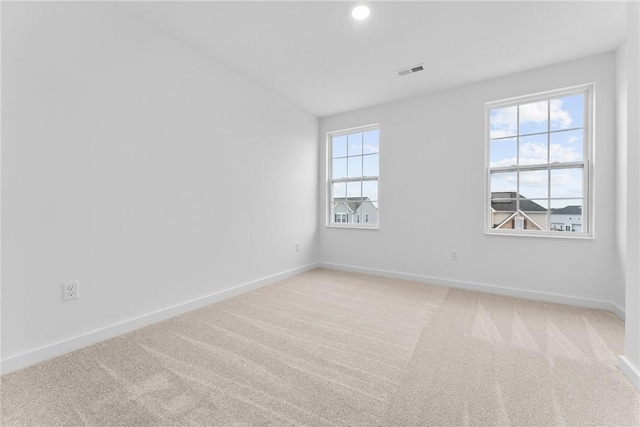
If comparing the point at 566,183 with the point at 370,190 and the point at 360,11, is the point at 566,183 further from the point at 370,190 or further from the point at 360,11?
the point at 360,11

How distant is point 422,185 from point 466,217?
2.20 feet

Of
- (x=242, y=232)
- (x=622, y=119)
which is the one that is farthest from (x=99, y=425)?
(x=622, y=119)

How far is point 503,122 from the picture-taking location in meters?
3.10

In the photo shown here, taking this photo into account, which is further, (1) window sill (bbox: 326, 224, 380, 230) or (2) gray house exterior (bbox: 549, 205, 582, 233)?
(1) window sill (bbox: 326, 224, 380, 230)

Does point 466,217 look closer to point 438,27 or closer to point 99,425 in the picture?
point 438,27

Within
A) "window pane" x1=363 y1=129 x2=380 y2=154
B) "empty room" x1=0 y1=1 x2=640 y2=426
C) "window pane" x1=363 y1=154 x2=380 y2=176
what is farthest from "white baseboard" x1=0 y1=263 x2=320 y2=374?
"window pane" x1=363 y1=129 x2=380 y2=154

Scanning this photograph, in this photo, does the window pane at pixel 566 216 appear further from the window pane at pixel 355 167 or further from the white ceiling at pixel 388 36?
the window pane at pixel 355 167

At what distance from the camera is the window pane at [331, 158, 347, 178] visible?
4316 millimetres

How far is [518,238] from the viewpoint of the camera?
2.94 m

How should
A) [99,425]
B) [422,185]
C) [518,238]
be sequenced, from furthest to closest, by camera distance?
[422,185], [518,238], [99,425]

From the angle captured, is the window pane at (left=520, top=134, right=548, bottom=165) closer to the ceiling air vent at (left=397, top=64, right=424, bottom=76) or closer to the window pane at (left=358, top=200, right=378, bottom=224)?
the ceiling air vent at (left=397, top=64, right=424, bottom=76)

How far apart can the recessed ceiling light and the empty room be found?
0.05ft

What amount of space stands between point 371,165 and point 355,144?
463 mm

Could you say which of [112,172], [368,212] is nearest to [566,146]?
[368,212]
